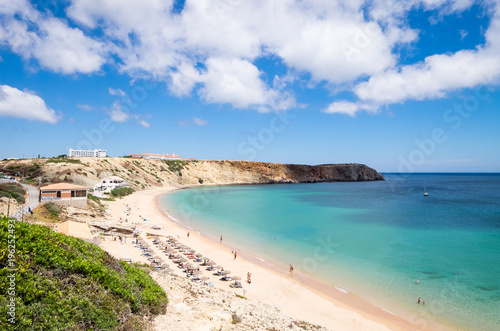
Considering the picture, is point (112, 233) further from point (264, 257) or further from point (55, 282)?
point (55, 282)

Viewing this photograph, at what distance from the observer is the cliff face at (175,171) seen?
55.9 meters

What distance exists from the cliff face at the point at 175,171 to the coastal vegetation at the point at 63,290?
4861cm

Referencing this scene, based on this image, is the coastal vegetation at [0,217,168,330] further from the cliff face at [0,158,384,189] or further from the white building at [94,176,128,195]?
the white building at [94,176,128,195]

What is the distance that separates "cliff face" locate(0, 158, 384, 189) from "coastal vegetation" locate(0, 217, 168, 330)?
48606 mm

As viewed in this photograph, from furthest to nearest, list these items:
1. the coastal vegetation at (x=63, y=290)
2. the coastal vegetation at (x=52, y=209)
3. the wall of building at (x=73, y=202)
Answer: the wall of building at (x=73, y=202), the coastal vegetation at (x=52, y=209), the coastal vegetation at (x=63, y=290)

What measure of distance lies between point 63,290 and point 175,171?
9737cm

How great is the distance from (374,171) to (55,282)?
17809 centimetres

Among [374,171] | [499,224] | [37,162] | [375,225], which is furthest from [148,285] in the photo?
[374,171]

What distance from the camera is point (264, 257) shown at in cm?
2441

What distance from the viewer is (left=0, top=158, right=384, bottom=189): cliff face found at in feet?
183

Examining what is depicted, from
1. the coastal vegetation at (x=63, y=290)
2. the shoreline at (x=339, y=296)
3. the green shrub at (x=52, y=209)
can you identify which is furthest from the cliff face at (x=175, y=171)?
the coastal vegetation at (x=63, y=290)

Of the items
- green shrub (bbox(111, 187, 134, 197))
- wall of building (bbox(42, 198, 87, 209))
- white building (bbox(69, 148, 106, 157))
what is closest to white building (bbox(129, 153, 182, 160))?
white building (bbox(69, 148, 106, 157))

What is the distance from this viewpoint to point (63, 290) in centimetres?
640

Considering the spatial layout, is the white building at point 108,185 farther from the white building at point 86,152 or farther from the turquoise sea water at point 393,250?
the white building at point 86,152
